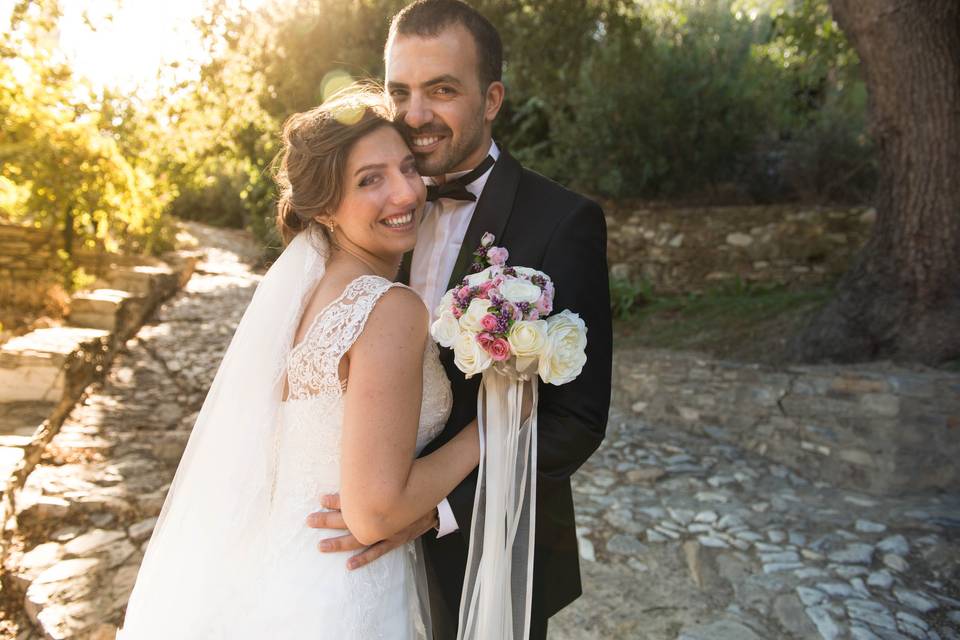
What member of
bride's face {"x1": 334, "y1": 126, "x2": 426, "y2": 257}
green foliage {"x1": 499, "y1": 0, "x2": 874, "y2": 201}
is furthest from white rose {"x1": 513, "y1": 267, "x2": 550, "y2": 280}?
green foliage {"x1": 499, "y1": 0, "x2": 874, "y2": 201}

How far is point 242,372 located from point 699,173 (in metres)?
9.29

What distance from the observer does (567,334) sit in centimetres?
173

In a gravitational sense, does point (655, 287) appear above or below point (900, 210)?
below

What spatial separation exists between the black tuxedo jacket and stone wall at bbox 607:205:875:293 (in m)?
7.86

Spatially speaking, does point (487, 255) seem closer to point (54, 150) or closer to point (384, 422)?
point (384, 422)

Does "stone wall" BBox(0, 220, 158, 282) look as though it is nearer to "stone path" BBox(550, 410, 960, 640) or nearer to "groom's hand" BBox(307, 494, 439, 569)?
"stone path" BBox(550, 410, 960, 640)

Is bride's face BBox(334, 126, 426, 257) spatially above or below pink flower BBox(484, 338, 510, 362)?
above

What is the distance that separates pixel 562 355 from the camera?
5.60 ft

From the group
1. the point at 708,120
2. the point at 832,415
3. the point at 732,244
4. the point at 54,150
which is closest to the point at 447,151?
the point at 832,415

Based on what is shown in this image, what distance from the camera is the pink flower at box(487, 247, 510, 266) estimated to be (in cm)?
193

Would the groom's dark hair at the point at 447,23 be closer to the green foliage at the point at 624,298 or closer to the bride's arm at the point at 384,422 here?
the bride's arm at the point at 384,422

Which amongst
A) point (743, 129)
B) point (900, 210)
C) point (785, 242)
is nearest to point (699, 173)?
point (743, 129)

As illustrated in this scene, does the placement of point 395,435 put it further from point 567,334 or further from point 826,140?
point 826,140

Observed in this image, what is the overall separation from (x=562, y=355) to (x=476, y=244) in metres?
0.53
